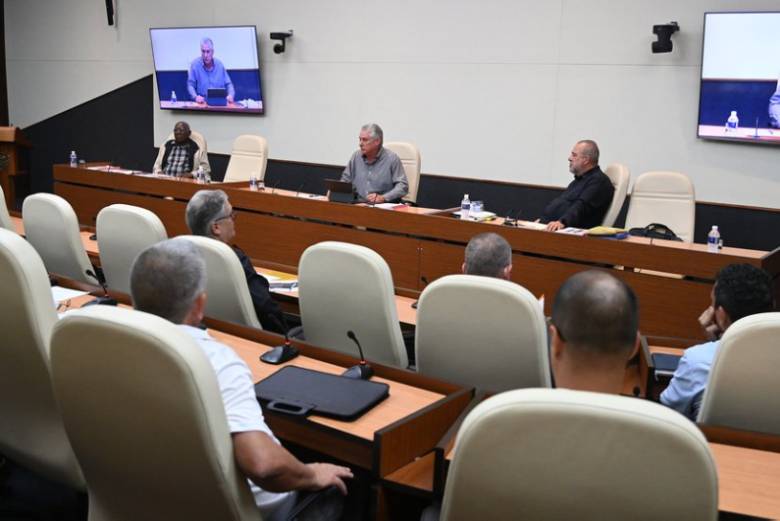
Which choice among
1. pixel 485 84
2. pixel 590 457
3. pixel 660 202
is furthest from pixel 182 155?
pixel 590 457

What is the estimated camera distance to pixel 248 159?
7688mm

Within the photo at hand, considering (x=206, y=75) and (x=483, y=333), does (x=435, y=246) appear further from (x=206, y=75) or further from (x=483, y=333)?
(x=206, y=75)

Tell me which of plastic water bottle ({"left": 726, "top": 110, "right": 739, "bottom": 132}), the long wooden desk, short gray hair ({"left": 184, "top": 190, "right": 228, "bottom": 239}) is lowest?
the long wooden desk

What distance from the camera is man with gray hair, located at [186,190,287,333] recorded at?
355 cm

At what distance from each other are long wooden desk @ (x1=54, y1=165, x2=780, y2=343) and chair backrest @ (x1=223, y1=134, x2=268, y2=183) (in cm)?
103

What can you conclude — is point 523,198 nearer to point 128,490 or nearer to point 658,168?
point 658,168

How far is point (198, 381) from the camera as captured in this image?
1.59 meters

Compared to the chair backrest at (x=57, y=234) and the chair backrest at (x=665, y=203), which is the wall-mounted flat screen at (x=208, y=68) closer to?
the chair backrest at (x=665, y=203)

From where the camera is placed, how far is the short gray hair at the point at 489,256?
3.09 metres

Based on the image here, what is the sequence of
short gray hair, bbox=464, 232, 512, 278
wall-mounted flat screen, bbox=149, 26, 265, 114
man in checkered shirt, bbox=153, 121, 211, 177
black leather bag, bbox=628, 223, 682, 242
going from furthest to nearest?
wall-mounted flat screen, bbox=149, 26, 265, 114
man in checkered shirt, bbox=153, 121, 211, 177
black leather bag, bbox=628, 223, 682, 242
short gray hair, bbox=464, 232, 512, 278

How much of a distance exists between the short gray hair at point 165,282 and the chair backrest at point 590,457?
2.95 ft

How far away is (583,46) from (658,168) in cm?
129

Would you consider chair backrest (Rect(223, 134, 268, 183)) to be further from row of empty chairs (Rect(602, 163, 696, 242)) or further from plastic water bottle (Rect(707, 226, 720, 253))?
plastic water bottle (Rect(707, 226, 720, 253))

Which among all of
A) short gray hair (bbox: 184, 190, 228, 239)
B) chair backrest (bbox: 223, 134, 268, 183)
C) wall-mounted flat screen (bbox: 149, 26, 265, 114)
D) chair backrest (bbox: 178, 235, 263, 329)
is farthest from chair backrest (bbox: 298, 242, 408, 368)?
wall-mounted flat screen (bbox: 149, 26, 265, 114)
